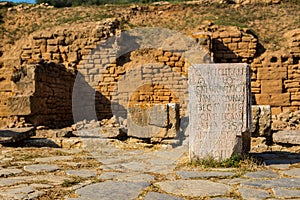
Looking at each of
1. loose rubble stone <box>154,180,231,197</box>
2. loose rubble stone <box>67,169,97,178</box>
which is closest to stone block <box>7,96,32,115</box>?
loose rubble stone <box>67,169,97,178</box>

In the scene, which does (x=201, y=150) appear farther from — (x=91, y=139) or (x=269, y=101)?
(x=269, y=101)

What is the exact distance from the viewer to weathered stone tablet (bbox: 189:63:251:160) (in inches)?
200

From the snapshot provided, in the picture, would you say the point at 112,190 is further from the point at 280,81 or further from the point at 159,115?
the point at 280,81

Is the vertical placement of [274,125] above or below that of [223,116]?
below

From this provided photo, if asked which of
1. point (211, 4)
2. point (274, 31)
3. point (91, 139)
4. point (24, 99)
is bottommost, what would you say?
point (91, 139)

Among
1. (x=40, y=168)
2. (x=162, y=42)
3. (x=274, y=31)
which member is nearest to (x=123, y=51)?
(x=162, y=42)

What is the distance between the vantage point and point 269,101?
1406cm

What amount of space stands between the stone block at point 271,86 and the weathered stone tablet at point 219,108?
9.40 m

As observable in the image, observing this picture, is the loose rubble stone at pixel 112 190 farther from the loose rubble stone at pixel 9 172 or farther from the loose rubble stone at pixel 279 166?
the loose rubble stone at pixel 279 166

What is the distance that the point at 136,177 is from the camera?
451cm

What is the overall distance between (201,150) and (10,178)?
2453 mm

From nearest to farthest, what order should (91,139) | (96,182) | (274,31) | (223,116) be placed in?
(96,182)
(223,116)
(91,139)
(274,31)

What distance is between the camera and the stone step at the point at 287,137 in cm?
713

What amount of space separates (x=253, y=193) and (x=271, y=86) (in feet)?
36.2
